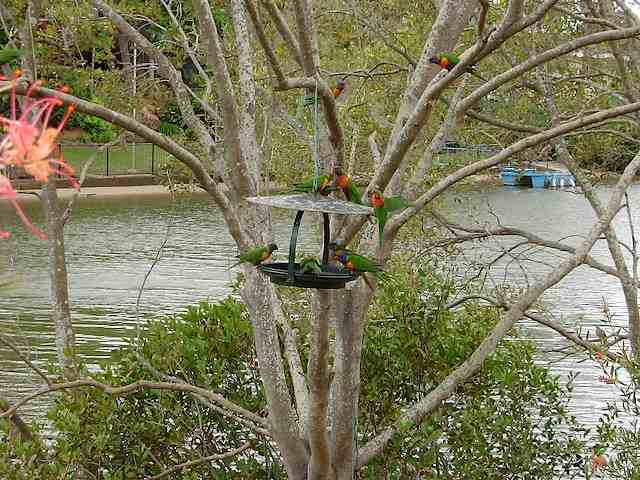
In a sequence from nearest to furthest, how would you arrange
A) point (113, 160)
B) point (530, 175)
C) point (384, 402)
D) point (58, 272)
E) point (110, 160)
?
point (384, 402), point (58, 272), point (530, 175), point (110, 160), point (113, 160)

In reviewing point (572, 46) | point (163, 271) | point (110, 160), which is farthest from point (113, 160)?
point (572, 46)

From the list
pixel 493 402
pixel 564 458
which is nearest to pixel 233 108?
pixel 493 402

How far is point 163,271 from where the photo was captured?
46.4ft

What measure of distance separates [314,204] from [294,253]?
8.7 inches

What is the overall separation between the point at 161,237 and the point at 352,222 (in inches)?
556

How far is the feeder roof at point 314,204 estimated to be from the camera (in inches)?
104

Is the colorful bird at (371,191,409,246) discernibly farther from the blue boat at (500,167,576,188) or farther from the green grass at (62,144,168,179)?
the green grass at (62,144,168,179)

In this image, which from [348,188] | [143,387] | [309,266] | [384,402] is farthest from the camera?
[384,402]

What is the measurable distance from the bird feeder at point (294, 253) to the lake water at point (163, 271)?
9.75ft

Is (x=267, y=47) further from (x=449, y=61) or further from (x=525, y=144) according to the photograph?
(x=525, y=144)

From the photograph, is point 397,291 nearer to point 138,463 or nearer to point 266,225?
point 266,225

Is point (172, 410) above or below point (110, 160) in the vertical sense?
below

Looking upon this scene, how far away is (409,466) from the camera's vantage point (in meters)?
4.32

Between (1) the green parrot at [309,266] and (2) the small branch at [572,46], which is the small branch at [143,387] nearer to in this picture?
(1) the green parrot at [309,266]
